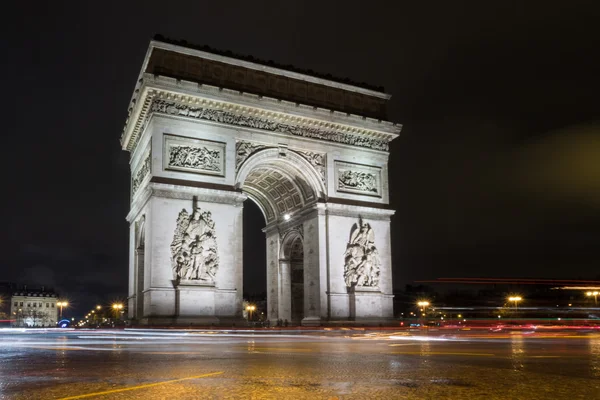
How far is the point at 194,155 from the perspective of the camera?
26891 mm

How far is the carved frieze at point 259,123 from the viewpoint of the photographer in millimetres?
26656

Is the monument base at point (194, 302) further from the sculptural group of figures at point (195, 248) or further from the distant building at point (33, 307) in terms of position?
the distant building at point (33, 307)

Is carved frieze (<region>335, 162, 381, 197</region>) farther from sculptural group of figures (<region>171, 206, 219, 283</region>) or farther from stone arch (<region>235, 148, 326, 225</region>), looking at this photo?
sculptural group of figures (<region>171, 206, 219, 283</region>)

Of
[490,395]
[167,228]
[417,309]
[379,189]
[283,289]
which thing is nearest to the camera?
[490,395]

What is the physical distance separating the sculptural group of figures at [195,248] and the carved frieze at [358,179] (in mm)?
7371

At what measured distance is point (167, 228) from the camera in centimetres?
2552

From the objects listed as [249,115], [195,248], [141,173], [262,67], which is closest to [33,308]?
[141,173]

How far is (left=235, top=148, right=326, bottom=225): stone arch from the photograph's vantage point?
28.7 m

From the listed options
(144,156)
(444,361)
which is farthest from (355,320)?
(444,361)

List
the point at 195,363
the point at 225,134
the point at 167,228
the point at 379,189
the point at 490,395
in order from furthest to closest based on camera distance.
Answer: the point at 379,189
the point at 225,134
the point at 167,228
the point at 195,363
the point at 490,395

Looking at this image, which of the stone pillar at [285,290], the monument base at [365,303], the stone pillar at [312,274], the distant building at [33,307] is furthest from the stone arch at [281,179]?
the distant building at [33,307]

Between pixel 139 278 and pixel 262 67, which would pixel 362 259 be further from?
pixel 139 278

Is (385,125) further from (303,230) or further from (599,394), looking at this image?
(599,394)

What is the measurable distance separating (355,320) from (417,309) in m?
79.0
